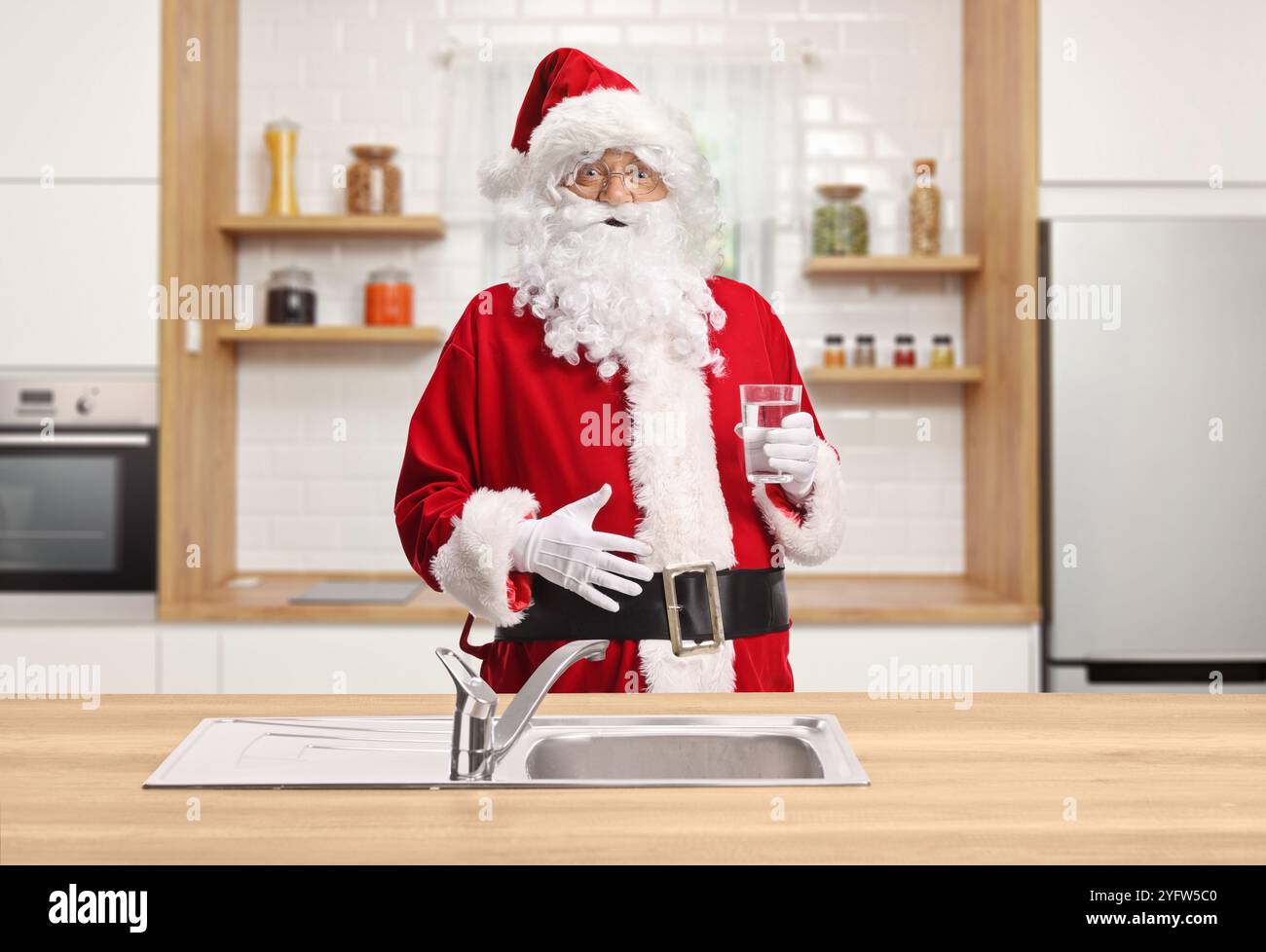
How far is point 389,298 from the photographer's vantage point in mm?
3076

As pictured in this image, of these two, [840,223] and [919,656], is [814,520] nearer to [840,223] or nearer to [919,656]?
[919,656]

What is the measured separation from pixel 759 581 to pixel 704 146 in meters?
1.84

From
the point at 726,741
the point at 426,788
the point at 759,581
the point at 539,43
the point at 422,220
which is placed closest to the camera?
the point at 426,788

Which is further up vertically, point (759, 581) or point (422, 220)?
point (422, 220)

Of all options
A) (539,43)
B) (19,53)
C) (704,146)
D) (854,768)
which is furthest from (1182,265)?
(19,53)

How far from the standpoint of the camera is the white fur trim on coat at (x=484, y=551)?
150 centimetres

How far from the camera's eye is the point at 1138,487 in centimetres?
263

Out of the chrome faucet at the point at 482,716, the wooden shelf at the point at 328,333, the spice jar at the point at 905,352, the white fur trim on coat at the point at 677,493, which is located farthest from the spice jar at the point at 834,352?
the chrome faucet at the point at 482,716

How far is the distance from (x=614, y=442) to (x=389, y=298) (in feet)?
5.23

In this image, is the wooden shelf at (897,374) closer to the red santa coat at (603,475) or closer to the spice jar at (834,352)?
the spice jar at (834,352)

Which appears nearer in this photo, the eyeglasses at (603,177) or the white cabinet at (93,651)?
the eyeglasses at (603,177)

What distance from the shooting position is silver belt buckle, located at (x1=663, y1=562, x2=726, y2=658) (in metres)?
1.56
